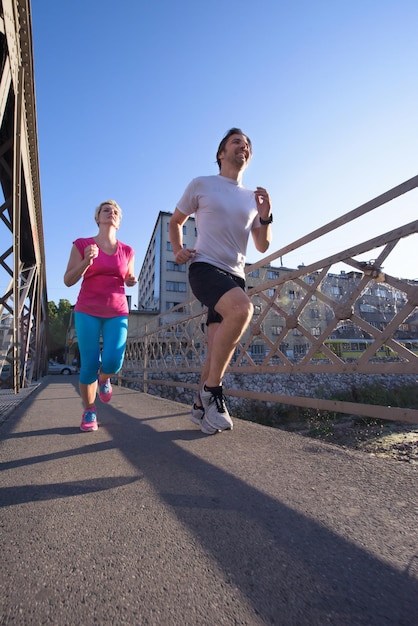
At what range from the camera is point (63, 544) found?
2.80 ft

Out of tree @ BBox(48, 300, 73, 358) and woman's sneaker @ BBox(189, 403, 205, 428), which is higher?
tree @ BBox(48, 300, 73, 358)

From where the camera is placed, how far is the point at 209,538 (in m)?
0.88

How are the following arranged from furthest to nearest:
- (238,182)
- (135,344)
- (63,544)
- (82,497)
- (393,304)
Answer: (135,344)
(238,182)
(393,304)
(82,497)
(63,544)

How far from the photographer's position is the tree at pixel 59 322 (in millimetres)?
46406

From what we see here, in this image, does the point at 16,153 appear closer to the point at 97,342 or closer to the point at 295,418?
the point at 97,342

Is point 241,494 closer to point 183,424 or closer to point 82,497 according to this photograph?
point 82,497

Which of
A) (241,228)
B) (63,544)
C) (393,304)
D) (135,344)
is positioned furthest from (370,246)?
(135,344)

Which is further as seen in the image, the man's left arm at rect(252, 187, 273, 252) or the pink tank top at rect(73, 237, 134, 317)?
the pink tank top at rect(73, 237, 134, 317)

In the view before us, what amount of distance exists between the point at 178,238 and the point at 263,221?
2.33 feet

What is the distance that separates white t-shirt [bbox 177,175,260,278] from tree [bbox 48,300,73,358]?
49.6 metres

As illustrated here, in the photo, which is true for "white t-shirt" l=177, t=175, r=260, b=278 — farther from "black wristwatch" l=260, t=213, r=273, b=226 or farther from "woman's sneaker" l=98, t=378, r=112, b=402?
"woman's sneaker" l=98, t=378, r=112, b=402

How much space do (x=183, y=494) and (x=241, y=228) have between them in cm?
183

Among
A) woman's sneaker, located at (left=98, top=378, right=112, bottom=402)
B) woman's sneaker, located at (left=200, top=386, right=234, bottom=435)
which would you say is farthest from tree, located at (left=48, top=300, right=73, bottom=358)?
woman's sneaker, located at (left=200, top=386, right=234, bottom=435)

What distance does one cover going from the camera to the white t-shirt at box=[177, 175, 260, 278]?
2.27 m
